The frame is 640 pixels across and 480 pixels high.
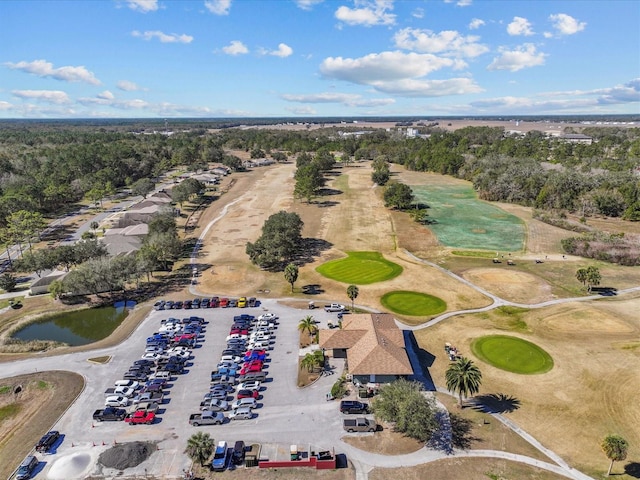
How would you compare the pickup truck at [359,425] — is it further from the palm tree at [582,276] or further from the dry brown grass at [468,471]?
the palm tree at [582,276]

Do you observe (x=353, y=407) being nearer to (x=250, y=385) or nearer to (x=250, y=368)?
(x=250, y=385)

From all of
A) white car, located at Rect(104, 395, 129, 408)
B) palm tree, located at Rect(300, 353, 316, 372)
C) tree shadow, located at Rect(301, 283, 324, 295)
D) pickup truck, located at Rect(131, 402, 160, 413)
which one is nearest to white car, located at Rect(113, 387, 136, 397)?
white car, located at Rect(104, 395, 129, 408)

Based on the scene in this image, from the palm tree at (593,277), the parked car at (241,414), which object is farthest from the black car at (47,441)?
the palm tree at (593,277)

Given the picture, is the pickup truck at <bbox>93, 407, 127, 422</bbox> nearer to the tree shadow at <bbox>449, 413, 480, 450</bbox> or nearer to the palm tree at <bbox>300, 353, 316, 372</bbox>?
the palm tree at <bbox>300, 353, 316, 372</bbox>

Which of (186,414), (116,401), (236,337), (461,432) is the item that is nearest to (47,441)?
(116,401)

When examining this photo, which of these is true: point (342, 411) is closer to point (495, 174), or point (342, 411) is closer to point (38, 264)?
point (38, 264)

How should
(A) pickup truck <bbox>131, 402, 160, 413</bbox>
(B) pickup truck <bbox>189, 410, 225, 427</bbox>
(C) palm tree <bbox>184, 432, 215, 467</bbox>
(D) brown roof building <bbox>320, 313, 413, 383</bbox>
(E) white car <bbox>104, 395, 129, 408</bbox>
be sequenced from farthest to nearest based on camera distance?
(D) brown roof building <bbox>320, 313, 413, 383</bbox>
(E) white car <bbox>104, 395, 129, 408</bbox>
(A) pickup truck <bbox>131, 402, 160, 413</bbox>
(B) pickup truck <bbox>189, 410, 225, 427</bbox>
(C) palm tree <bbox>184, 432, 215, 467</bbox>

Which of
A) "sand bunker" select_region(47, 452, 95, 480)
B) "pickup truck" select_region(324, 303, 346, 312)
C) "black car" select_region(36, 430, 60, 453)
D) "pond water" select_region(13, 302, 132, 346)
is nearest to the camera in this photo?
"sand bunker" select_region(47, 452, 95, 480)
